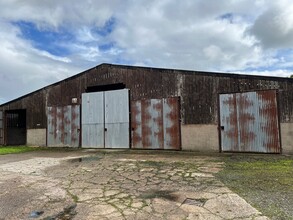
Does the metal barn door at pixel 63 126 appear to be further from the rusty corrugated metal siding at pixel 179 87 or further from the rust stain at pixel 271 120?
the rust stain at pixel 271 120

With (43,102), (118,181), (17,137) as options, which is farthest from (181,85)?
(17,137)

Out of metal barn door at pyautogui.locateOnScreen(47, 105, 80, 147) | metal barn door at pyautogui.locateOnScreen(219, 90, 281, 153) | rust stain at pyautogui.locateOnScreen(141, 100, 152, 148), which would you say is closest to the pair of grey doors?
metal barn door at pyautogui.locateOnScreen(47, 105, 80, 147)

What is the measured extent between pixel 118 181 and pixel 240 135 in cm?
587

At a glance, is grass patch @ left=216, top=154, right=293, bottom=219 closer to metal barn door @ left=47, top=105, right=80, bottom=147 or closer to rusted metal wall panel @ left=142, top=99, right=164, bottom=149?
rusted metal wall panel @ left=142, top=99, right=164, bottom=149

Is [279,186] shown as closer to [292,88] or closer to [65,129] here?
[292,88]

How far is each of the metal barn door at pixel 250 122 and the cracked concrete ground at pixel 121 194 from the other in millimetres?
3156

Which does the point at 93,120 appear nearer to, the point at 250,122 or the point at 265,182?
the point at 250,122

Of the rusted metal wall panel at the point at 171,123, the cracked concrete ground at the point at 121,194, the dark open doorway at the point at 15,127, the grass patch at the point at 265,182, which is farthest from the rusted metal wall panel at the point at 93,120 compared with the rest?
the grass patch at the point at 265,182

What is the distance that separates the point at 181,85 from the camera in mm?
10977

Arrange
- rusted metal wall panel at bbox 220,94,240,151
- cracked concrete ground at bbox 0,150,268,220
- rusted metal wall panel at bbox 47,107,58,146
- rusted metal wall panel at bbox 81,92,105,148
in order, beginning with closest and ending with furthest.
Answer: cracked concrete ground at bbox 0,150,268,220 < rusted metal wall panel at bbox 220,94,240,151 < rusted metal wall panel at bbox 81,92,105,148 < rusted metal wall panel at bbox 47,107,58,146

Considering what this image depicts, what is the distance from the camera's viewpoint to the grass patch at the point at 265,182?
12.4ft

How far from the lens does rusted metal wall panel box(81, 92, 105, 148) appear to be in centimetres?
1279

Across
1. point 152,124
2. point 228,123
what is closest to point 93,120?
point 152,124

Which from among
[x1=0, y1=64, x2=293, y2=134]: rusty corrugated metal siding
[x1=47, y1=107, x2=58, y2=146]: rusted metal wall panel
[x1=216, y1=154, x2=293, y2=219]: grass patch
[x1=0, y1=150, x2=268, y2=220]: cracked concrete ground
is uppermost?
[x1=0, y1=64, x2=293, y2=134]: rusty corrugated metal siding
